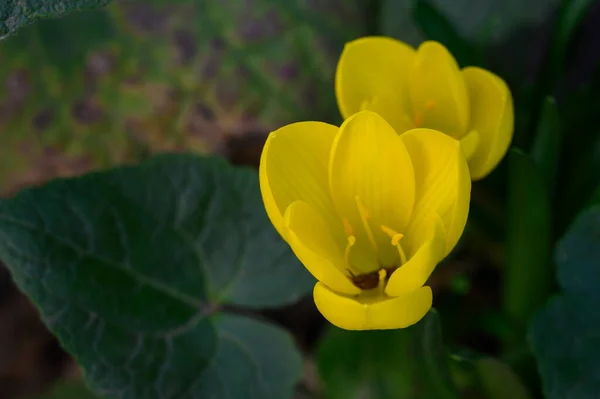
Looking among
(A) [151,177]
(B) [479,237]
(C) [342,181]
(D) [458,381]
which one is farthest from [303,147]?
(B) [479,237]

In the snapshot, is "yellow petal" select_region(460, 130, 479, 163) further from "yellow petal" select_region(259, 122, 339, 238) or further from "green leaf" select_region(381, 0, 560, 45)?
"green leaf" select_region(381, 0, 560, 45)

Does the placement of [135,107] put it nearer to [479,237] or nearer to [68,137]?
[68,137]

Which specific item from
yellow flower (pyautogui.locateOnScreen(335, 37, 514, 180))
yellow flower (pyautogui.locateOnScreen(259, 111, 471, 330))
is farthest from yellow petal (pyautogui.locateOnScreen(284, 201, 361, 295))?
yellow flower (pyautogui.locateOnScreen(335, 37, 514, 180))

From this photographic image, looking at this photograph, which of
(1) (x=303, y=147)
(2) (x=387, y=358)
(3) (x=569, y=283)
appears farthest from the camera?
(2) (x=387, y=358)

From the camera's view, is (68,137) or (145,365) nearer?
(145,365)

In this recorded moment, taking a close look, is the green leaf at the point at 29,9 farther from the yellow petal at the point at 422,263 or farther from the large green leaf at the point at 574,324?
the large green leaf at the point at 574,324

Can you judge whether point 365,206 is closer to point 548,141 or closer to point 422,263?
point 422,263
